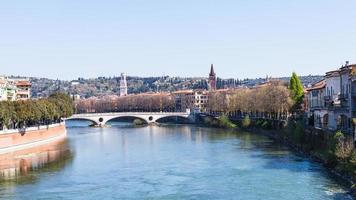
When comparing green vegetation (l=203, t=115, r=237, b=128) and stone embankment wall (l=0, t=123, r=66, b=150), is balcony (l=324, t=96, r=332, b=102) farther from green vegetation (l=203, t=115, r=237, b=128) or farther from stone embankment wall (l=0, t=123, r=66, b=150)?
green vegetation (l=203, t=115, r=237, b=128)

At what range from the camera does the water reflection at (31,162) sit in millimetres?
32062

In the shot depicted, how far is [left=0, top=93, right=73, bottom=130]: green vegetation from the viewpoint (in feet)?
150

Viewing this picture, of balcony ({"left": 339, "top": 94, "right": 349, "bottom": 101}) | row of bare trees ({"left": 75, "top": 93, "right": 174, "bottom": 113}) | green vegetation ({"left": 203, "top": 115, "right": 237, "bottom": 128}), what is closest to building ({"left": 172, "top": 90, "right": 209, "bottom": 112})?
row of bare trees ({"left": 75, "top": 93, "right": 174, "bottom": 113})

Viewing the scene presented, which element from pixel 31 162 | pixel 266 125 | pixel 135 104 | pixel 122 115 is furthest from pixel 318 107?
pixel 135 104

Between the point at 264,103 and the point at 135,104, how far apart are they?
80.6 metres

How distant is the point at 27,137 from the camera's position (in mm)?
49469

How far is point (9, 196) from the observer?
85.4ft

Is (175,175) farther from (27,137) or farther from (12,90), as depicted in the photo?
(12,90)

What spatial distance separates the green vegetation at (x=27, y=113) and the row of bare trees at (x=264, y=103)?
2194 cm

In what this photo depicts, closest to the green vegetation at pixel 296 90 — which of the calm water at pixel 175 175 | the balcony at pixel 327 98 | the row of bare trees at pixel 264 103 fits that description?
the row of bare trees at pixel 264 103

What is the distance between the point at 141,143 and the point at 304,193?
29.1 m

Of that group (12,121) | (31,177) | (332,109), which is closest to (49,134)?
(12,121)

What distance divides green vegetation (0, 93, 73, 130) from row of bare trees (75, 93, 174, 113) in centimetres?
7131

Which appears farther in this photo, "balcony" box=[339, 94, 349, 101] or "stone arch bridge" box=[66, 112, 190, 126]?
"stone arch bridge" box=[66, 112, 190, 126]
